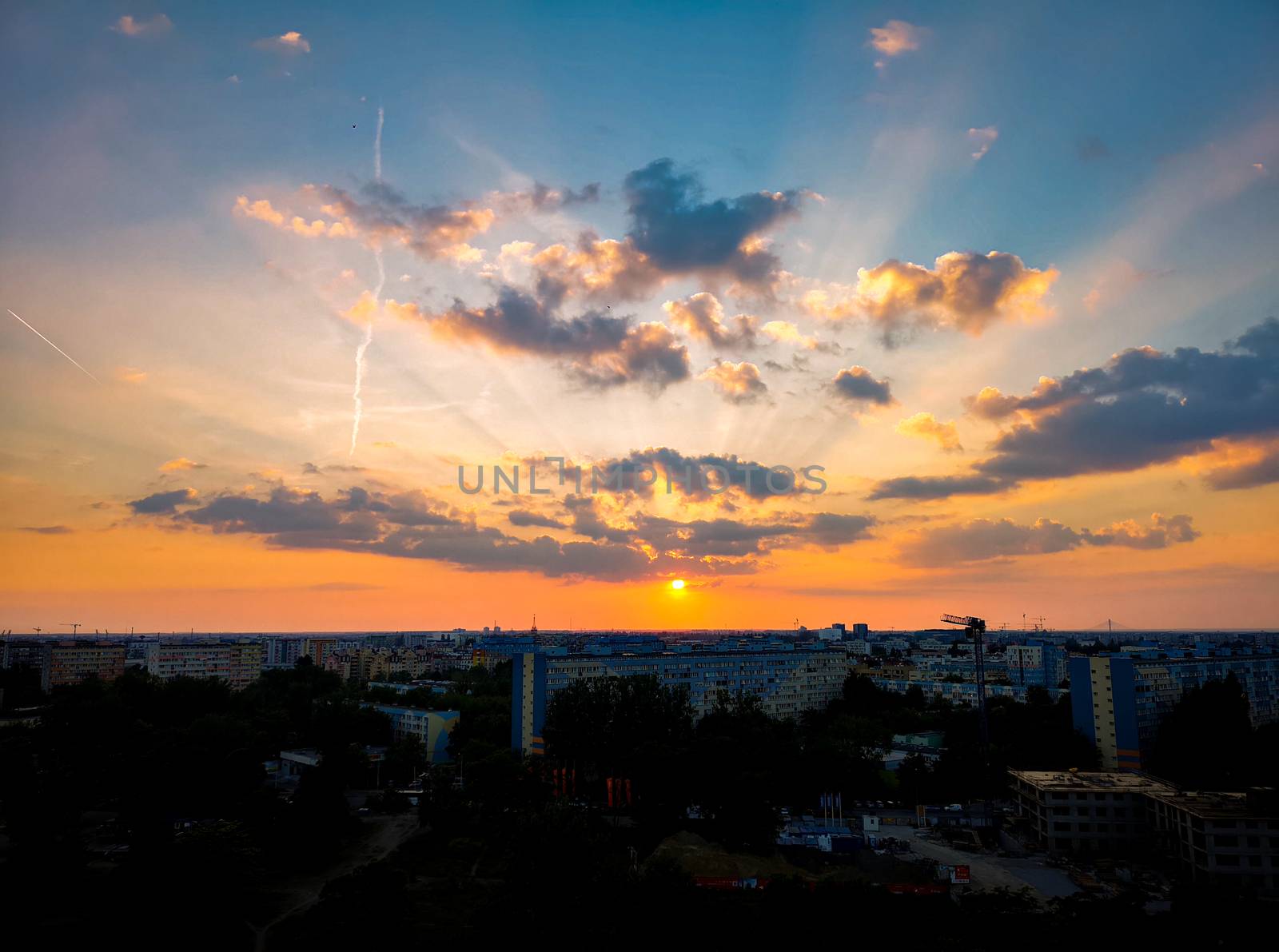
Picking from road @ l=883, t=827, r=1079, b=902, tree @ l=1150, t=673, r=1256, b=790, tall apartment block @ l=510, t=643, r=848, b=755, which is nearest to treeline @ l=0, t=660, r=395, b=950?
tall apartment block @ l=510, t=643, r=848, b=755

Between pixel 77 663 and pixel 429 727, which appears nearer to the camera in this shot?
pixel 429 727

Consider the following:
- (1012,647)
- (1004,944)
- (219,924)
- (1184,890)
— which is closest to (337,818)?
(219,924)

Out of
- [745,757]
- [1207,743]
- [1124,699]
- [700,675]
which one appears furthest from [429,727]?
[1207,743]

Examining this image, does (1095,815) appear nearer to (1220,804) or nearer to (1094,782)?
(1094,782)

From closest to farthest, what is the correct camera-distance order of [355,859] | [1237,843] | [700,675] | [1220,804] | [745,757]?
1. [1237,843]
2. [1220,804]
3. [355,859]
4. [745,757]
5. [700,675]

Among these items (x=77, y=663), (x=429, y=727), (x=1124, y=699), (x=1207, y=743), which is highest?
(x=1124, y=699)

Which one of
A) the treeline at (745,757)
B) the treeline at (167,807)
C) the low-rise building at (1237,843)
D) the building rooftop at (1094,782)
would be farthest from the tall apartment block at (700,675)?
the low-rise building at (1237,843)

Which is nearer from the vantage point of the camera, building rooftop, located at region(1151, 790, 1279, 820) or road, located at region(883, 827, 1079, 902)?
building rooftop, located at region(1151, 790, 1279, 820)

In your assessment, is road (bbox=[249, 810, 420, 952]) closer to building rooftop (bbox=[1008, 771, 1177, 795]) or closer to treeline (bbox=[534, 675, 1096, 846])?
treeline (bbox=[534, 675, 1096, 846])

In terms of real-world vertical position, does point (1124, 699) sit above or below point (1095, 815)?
above

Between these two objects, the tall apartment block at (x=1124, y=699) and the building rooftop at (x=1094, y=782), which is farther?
the tall apartment block at (x=1124, y=699)

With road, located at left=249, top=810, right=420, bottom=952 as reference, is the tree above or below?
above

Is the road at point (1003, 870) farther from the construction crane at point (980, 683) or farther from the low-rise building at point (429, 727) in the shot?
the low-rise building at point (429, 727)
